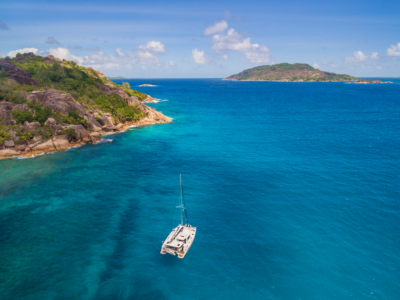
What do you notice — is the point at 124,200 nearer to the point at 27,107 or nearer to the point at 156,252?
the point at 156,252

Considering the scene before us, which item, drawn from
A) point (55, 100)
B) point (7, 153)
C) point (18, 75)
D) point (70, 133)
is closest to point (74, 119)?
point (70, 133)

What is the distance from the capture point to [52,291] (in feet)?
93.2

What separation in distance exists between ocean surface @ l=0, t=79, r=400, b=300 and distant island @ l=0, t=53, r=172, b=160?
7184mm

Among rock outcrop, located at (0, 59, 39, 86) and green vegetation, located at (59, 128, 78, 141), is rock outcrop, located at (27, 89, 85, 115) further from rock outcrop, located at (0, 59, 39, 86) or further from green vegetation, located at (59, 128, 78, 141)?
rock outcrop, located at (0, 59, 39, 86)

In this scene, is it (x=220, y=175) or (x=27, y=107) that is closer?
(x=220, y=175)

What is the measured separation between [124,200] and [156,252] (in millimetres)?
16187

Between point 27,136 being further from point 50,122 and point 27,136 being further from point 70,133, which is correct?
point 70,133

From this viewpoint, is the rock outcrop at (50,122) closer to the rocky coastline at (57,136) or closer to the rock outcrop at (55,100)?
the rocky coastline at (57,136)

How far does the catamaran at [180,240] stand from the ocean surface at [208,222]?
1.08 metres

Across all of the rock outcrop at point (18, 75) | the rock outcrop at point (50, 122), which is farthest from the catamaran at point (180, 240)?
the rock outcrop at point (18, 75)

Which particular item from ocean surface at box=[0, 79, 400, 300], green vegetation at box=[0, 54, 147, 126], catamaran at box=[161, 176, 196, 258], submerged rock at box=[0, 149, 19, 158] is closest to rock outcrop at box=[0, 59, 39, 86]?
green vegetation at box=[0, 54, 147, 126]

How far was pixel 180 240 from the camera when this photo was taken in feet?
116

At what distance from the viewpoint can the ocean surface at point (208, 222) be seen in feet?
97.5

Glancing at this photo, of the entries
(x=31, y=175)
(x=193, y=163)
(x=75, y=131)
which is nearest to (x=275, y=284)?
(x=193, y=163)
